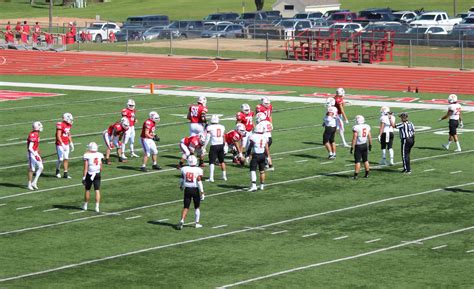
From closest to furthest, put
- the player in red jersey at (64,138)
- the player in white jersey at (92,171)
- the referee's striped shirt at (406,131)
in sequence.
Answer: the player in white jersey at (92,171)
the player in red jersey at (64,138)
the referee's striped shirt at (406,131)

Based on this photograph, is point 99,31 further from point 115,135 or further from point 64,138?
point 64,138

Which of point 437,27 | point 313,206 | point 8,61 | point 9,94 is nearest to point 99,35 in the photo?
point 8,61

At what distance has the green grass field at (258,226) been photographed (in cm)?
2305

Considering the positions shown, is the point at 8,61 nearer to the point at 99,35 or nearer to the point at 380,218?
the point at 99,35

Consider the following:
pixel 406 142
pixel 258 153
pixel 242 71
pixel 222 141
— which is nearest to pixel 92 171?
pixel 258 153

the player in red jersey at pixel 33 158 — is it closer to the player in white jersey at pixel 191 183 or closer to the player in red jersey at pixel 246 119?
the player in red jersey at pixel 246 119

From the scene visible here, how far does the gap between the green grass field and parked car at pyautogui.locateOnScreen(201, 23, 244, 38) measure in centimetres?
3970

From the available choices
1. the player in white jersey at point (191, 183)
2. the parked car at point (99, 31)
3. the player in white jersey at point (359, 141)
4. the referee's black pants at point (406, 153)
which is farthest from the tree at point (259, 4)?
the player in white jersey at point (191, 183)

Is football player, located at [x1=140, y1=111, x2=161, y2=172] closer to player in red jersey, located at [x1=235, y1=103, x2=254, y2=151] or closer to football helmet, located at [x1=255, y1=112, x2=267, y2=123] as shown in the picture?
player in red jersey, located at [x1=235, y1=103, x2=254, y2=151]

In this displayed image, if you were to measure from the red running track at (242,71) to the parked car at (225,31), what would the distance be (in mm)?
11455

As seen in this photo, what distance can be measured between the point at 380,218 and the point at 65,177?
9461 mm

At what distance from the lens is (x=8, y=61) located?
2714 inches

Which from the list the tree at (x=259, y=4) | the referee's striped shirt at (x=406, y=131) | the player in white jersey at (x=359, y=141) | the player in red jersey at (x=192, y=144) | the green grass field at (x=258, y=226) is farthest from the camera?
the tree at (x=259, y=4)

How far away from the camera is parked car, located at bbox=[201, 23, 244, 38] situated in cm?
7931
